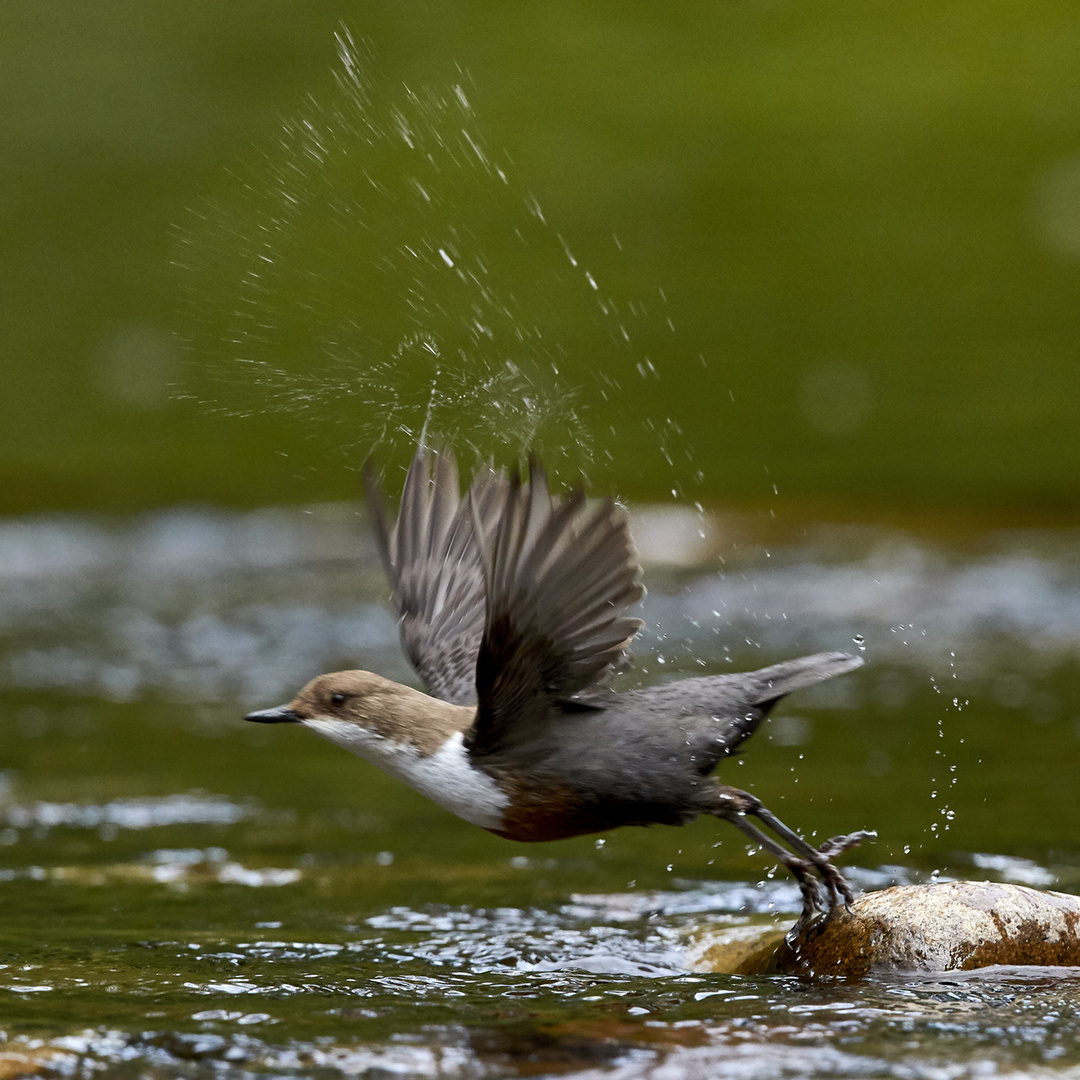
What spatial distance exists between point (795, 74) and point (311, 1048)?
23.4 meters

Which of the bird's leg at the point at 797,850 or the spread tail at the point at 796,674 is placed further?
the spread tail at the point at 796,674

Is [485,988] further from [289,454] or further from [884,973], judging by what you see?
[289,454]

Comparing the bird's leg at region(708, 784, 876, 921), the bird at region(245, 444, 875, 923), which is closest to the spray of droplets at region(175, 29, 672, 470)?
the bird at region(245, 444, 875, 923)

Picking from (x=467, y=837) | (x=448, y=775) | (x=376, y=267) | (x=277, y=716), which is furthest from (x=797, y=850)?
(x=376, y=267)

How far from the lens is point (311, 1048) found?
10.9 feet

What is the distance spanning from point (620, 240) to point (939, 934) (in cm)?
1785

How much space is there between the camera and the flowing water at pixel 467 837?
135 inches

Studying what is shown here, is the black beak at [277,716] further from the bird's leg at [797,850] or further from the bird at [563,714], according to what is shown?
the bird's leg at [797,850]

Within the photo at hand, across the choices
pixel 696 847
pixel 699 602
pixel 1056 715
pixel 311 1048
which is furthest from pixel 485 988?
pixel 699 602

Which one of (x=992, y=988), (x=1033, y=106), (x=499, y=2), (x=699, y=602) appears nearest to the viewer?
(x=992, y=988)

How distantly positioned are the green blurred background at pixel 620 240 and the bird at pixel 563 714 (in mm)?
9908

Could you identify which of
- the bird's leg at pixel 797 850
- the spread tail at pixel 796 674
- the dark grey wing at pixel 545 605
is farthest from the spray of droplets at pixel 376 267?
the dark grey wing at pixel 545 605

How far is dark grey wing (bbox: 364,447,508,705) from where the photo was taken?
5137 millimetres

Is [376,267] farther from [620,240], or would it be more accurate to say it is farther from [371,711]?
[371,711]
